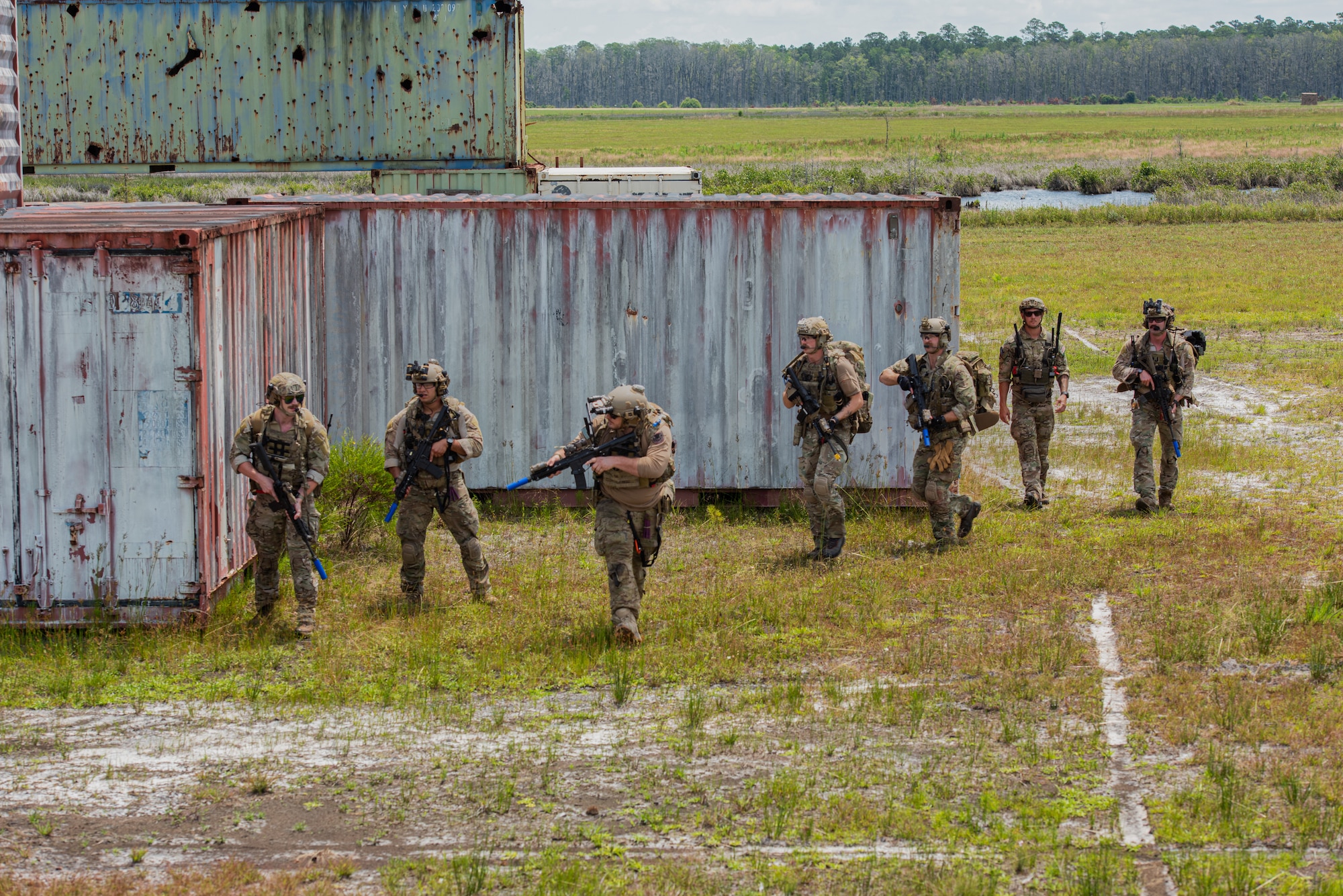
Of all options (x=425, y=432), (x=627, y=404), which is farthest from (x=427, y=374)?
(x=627, y=404)

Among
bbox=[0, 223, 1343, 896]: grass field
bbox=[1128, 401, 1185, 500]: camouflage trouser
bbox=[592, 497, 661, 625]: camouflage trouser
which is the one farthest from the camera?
bbox=[1128, 401, 1185, 500]: camouflage trouser

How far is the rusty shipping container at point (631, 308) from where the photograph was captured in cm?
1292

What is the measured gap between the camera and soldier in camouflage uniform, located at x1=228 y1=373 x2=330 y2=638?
9.42m

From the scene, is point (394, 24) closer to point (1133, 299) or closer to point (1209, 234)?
point (1133, 299)

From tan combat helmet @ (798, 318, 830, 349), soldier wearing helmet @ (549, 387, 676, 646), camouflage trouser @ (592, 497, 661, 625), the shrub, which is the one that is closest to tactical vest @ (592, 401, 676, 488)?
soldier wearing helmet @ (549, 387, 676, 646)

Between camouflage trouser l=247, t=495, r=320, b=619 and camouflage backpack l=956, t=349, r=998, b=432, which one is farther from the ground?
camouflage backpack l=956, t=349, r=998, b=432

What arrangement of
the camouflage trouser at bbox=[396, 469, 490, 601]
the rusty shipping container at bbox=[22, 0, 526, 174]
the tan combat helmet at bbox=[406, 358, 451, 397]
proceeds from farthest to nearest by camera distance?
1. the rusty shipping container at bbox=[22, 0, 526, 174]
2. the camouflage trouser at bbox=[396, 469, 490, 601]
3. the tan combat helmet at bbox=[406, 358, 451, 397]

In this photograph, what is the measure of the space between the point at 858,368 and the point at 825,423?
54 cm

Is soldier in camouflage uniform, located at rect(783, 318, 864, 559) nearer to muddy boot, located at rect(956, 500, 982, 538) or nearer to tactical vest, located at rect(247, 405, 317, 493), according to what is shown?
muddy boot, located at rect(956, 500, 982, 538)

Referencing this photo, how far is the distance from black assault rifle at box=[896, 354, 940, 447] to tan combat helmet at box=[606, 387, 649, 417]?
120 inches

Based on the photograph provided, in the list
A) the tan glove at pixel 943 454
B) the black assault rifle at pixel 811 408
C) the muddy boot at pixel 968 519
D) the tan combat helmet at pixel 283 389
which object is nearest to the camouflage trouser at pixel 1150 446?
the muddy boot at pixel 968 519

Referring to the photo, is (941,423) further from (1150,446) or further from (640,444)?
(640,444)

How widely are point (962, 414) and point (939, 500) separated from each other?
720 mm

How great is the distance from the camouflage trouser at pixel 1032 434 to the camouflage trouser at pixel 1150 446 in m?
0.77
